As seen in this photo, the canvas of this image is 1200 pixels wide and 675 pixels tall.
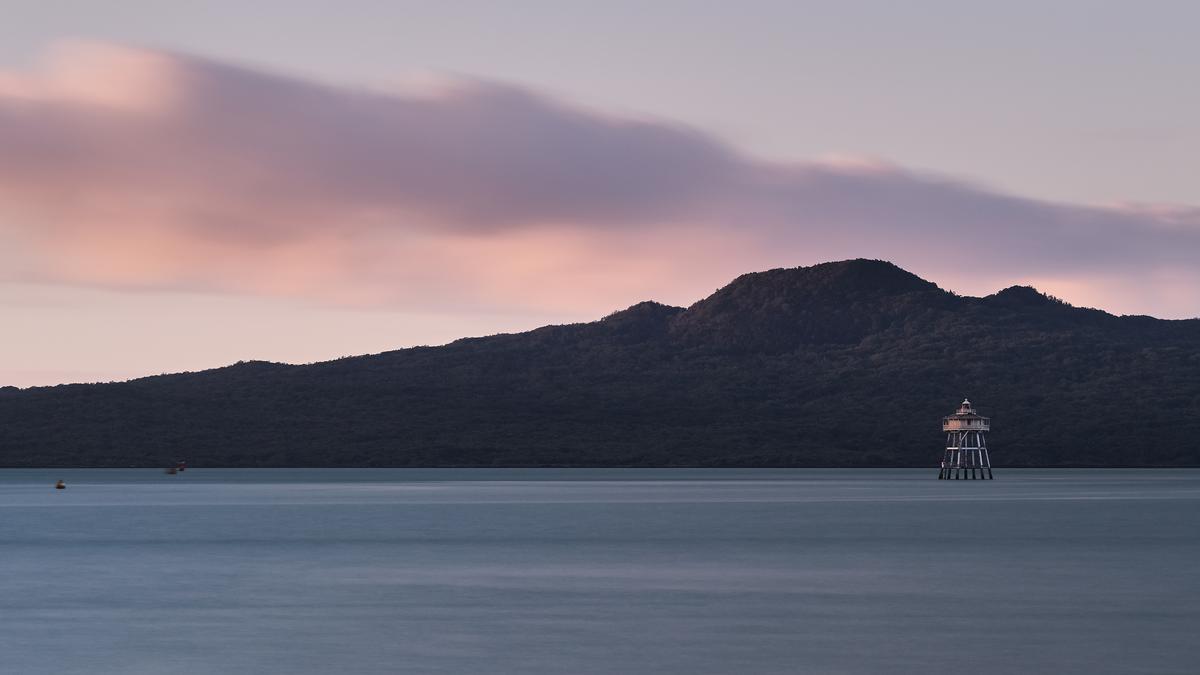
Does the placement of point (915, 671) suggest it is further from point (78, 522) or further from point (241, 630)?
point (78, 522)

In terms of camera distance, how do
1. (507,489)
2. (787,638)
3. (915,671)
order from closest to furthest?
(915,671) → (787,638) → (507,489)

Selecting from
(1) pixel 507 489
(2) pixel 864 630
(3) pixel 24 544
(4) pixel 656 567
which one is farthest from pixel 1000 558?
(1) pixel 507 489

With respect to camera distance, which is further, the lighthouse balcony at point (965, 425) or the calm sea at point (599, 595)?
the lighthouse balcony at point (965, 425)

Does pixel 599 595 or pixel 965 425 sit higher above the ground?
pixel 965 425

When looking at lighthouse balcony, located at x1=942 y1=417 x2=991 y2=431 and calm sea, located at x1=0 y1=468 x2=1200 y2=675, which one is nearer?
calm sea, located at x1=0 y1=468 x2=1200 y2=675

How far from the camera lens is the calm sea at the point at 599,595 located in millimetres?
28922

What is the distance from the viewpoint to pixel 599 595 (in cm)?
4025

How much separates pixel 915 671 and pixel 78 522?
5941 centimetres

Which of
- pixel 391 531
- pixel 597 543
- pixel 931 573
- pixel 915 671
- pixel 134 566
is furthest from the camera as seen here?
pixel 391 531

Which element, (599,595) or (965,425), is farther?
(965,425)

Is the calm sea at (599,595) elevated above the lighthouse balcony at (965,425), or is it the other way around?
the lighthouse balcony at (965,425)

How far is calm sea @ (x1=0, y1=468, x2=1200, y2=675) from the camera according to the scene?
94.9 ft

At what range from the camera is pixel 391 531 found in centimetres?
7019

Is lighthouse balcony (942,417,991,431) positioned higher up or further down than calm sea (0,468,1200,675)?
higher up
